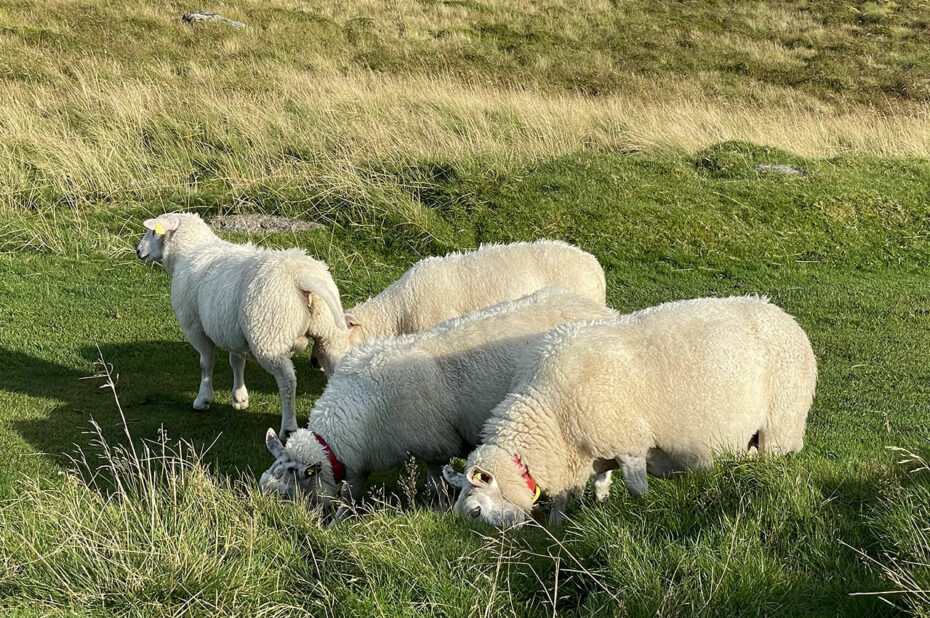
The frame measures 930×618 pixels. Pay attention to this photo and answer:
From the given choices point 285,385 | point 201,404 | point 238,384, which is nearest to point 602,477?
point 285,385

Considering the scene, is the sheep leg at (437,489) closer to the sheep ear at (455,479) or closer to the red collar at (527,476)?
the sheep ear at (455,479)

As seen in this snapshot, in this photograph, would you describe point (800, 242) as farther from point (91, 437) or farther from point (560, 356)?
point (91, 437)

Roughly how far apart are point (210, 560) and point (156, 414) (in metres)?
4.18

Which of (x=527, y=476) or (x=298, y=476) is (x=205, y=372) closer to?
(x=298, y=476)

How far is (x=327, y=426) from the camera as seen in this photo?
641 centimetres

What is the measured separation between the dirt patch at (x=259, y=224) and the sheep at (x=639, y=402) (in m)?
7.82

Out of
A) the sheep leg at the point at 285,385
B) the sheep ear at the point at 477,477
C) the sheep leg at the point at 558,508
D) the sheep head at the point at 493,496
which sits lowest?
the sheep leg at the point at 285,385

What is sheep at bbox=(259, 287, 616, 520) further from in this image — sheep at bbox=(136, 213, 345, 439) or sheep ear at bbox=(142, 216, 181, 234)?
sheep ear at bbox=(142, 216, 181, 234)

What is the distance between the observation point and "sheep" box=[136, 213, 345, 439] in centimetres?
759

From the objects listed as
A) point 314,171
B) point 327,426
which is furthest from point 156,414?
point 314,171

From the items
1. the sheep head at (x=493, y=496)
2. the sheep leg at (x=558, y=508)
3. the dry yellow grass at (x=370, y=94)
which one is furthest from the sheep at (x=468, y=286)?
the dry yellow grass at (x=370, y=94)

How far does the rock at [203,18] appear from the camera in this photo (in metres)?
26.3

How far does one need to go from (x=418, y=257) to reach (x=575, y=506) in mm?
7223

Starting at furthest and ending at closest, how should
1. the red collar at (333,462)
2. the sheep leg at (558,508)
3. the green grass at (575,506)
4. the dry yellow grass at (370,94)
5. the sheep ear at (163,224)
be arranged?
1. the dry yellow grass at (370,94)
2. the sheep ear at (163,224)
3. the red collar at (333,462)
4. the sheep leg at (558,508)
5. the green grass at (575,506)
